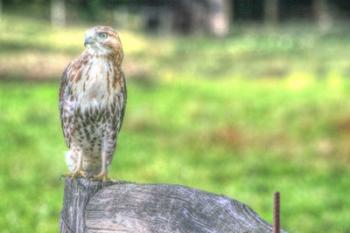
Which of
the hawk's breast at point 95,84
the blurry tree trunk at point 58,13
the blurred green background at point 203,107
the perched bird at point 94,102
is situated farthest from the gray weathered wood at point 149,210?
the blurry tree trunk at point 58,13

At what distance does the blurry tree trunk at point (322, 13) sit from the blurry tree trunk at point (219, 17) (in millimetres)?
2453

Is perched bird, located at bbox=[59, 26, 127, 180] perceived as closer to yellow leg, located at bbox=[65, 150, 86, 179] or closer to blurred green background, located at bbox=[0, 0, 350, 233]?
yellow leg, located at bbox=[65, 150, 86, 179]

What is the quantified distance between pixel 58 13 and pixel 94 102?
883 inches

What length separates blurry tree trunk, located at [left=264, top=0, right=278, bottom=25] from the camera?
3000cm

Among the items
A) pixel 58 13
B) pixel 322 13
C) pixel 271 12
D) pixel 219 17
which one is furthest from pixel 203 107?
pixel 322 13

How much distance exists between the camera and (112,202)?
3043 millimetres

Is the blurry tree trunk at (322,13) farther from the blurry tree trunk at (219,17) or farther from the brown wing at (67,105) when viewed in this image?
the brown wing at (67,105)

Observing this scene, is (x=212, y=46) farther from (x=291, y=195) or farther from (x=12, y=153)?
(x=291, y=195)

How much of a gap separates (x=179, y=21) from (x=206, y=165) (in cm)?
1523

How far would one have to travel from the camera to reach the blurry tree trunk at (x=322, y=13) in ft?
96.0

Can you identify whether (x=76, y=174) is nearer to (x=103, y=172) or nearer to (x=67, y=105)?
(x=103, y=172)

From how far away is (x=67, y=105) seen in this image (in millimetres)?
3645

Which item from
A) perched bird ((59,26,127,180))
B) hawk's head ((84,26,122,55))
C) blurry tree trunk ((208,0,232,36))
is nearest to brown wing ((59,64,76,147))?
perched bird ((59,26,127,180))

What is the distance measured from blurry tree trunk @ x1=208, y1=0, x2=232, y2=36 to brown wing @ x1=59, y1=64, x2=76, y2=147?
2450 centimetres
